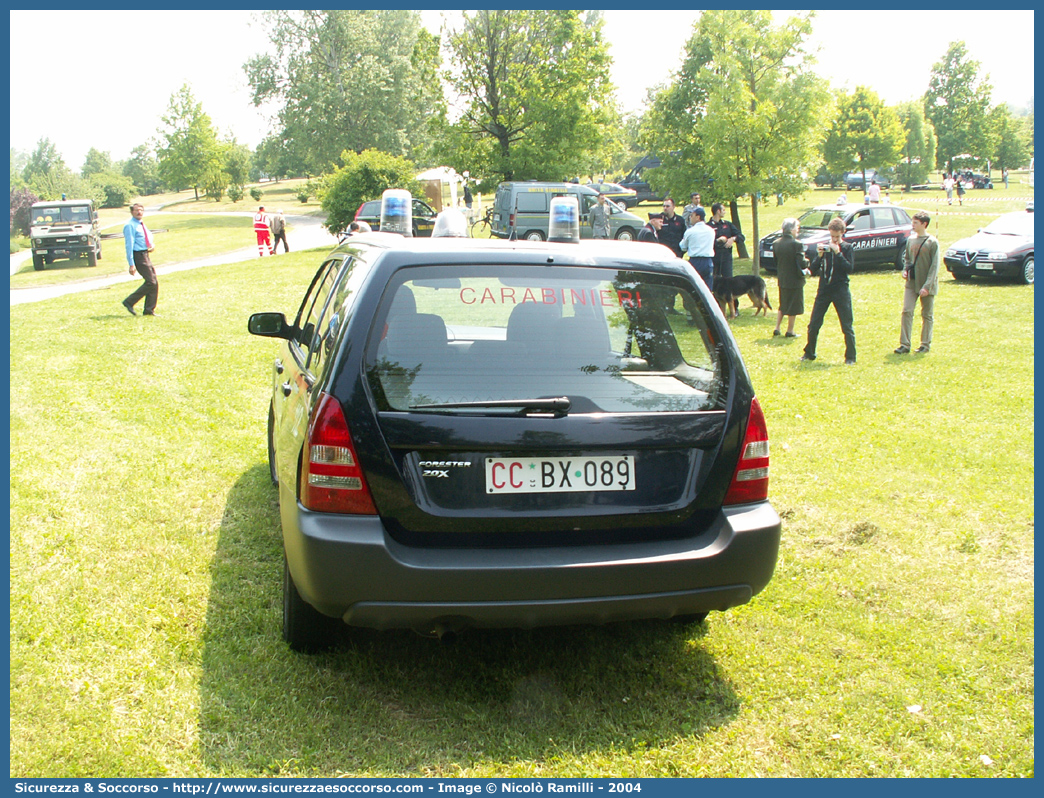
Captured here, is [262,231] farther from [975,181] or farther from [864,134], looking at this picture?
[975,181]

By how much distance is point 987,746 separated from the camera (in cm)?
312

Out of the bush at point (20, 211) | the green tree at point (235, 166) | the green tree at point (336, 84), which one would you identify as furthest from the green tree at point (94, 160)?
the bush at point (20, 211)

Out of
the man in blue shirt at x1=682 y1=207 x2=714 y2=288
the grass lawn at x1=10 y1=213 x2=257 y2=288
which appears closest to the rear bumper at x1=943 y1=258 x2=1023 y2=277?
the man in blue shirt at x1=682 y1=207 x2=714 y2=288

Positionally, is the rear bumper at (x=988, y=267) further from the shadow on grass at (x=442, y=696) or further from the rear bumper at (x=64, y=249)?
the rear bumper at (x=64, y=249)

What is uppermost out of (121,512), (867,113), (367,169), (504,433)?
(867,113)

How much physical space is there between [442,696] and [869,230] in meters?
21.1

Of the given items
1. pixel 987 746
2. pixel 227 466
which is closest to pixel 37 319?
pixel 227 466

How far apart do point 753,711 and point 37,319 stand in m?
14.7

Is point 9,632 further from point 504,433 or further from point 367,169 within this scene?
point 367,169

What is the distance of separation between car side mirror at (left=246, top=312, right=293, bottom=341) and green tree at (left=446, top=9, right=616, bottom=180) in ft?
104

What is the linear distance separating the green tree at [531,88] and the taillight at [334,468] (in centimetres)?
3350

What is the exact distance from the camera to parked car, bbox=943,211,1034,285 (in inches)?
749

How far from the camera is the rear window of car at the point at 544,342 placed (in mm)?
3061

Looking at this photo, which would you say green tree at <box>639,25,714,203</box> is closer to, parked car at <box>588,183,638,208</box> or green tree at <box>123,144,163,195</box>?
parked car at <box>588,183,638,208</box>
